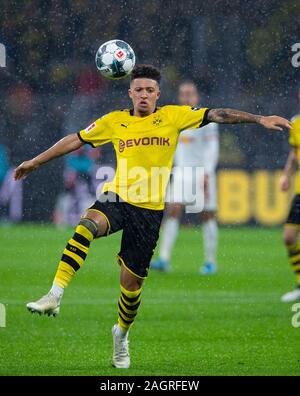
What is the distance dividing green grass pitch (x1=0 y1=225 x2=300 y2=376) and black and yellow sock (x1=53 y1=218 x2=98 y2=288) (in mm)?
647

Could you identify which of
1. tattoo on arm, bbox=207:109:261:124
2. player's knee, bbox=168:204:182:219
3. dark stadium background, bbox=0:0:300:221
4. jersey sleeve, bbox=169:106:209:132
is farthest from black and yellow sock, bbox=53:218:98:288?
dark stadium background, bbox=0:0:300:221

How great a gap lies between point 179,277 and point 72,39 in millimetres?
6601

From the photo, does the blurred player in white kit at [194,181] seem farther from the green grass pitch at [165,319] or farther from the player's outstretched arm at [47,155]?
the player's outstretched arm at [47,155]

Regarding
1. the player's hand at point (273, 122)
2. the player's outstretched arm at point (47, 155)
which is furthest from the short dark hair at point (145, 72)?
the player's hand at point (273, 122)

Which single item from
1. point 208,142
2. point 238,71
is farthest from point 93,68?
point 208,142

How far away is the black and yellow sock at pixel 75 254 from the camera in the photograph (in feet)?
22.9

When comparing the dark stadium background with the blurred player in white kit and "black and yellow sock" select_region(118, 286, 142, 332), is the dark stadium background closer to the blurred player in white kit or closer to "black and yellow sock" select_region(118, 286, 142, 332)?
the blurred player in white kit

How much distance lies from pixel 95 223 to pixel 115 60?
1.37m

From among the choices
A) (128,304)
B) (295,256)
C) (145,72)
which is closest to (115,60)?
(145,72)

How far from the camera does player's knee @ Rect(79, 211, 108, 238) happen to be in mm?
7141

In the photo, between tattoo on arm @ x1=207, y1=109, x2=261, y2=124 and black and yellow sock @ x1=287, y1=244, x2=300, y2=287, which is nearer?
tattoo on arm @ x1=207, y1=109, x2=261, y2=124

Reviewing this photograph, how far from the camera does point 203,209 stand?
1409cm

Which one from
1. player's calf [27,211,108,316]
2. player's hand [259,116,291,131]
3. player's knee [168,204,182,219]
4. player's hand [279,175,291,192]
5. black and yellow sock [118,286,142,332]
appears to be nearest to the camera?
player's calf [27,211,108,316]

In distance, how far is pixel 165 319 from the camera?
994 centimetres
